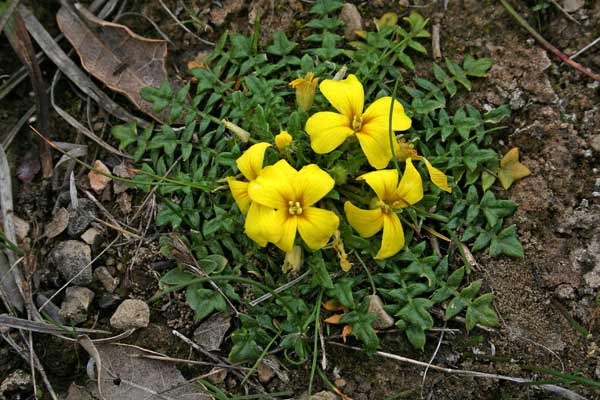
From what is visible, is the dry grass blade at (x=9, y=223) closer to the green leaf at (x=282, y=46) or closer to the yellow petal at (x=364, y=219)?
the green leaf at (x=282, y=46)

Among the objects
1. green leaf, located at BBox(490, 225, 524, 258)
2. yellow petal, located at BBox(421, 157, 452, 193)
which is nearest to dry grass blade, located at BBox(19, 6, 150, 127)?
yellow petal, located at BBox(421, 157, 452, 193)

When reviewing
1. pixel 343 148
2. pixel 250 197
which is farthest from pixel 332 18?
pixel 250 197

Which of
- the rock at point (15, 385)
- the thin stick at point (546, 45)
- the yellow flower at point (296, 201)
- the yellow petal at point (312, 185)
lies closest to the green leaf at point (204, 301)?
the yellow flower at point (296, 201)

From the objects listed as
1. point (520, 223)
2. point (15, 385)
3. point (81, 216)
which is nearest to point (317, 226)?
point (520, 223)

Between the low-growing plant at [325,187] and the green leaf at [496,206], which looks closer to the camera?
the low-growing plant at [325,187]

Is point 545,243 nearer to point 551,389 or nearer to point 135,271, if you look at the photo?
point 551,389

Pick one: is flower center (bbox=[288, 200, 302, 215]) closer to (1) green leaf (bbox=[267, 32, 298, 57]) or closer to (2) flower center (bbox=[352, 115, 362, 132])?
(2) flower center (bbox=[352, 115, 362, 132])
